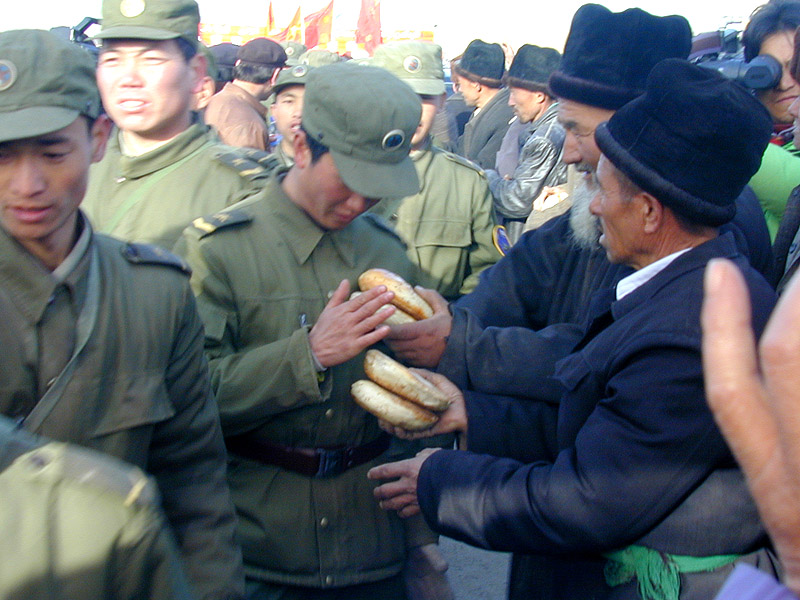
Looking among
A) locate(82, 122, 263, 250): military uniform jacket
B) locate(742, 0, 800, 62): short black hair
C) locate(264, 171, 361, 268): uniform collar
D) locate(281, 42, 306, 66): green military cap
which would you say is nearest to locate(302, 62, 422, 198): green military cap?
locate(264, 171, 361, 268): uniform collar

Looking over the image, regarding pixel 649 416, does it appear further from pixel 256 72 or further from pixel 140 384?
pixel 256 72

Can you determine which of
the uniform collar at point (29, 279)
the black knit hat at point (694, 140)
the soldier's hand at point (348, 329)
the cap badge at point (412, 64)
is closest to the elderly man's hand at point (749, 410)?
the black knit hat at point (694, 140)

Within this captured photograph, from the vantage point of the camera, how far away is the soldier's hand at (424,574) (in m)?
2.56

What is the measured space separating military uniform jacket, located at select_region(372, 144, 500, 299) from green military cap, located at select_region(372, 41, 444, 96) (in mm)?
413

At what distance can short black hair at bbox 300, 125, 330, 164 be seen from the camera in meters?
2.26

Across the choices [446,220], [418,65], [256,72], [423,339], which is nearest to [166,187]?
[423,339]

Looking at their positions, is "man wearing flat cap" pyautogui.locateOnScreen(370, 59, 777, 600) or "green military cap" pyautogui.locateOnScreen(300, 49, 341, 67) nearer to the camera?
"man wearing flat cap" pyautogui.locateOnScreen(370, 59, 777, 600)

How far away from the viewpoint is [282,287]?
7.45ft

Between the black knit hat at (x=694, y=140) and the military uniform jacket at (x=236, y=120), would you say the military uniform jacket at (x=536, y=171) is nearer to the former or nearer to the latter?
the military uniform jacket at (x=236, y=120)

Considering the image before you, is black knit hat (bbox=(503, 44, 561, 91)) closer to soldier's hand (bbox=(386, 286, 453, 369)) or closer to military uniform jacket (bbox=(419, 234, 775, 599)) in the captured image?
soldier's hand (bbox=(386, 286, 453, 369))

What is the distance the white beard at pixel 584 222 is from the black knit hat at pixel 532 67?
9.77ft

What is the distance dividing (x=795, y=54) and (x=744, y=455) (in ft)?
7.77

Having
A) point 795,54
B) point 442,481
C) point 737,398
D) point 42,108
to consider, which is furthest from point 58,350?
point 795,54

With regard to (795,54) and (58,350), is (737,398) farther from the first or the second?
(795,54)
